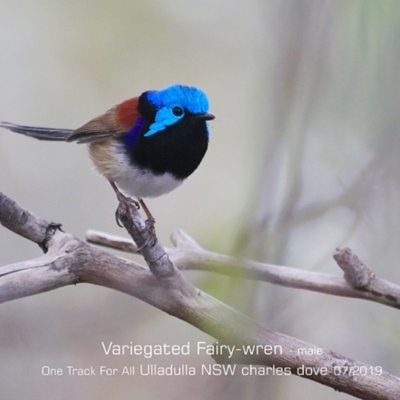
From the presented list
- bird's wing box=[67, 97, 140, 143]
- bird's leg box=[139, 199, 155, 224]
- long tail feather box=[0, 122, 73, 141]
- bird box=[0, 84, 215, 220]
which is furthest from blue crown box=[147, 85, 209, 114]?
long tail feather box=[0, 122, 73, 141]

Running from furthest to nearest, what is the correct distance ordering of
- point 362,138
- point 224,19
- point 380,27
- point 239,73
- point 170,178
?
point 239,73, point 224,19, point 362,138, point 170,178, point 380,27

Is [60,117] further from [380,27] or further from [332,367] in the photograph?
[332,367]

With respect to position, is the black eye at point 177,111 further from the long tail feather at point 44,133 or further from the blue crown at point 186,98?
the long tail feather at point 44,133

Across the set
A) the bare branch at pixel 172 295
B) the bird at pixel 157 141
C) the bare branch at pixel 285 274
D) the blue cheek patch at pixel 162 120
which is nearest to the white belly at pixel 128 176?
the bird at pixel 157 141

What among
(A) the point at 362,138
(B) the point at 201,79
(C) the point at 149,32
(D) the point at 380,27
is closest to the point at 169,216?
(B) the point at 201,79

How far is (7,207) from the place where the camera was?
1.97 metres

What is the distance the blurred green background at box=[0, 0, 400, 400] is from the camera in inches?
81.8

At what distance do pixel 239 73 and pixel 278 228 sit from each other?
2.57m

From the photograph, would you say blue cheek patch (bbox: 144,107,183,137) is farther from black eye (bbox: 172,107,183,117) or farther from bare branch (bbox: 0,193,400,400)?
bare branch (bbox: 0,193,400,400)

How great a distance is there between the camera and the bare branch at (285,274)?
234cm

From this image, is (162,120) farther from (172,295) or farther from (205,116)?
(172,295)

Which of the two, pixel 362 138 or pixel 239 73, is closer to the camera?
pixel 362 138

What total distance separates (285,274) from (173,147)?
703 mm

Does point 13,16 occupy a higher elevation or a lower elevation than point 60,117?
higher
